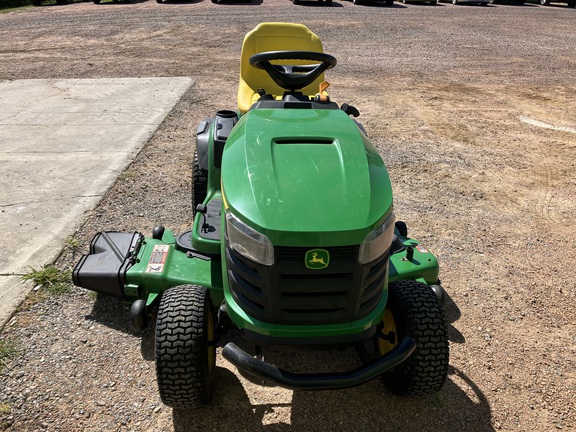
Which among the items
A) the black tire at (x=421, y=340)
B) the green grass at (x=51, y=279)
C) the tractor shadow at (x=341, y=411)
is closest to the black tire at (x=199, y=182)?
the green grass at (x=51, y=279)

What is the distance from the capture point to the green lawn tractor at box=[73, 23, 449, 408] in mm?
1990

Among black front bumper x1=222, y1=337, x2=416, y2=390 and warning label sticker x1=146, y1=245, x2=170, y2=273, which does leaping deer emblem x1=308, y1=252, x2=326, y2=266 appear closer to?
black front bumper x1=222, y1=337, x2=416, y2=390

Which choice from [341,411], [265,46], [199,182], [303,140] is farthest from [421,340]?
[265,46]

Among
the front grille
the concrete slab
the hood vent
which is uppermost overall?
the hood vent

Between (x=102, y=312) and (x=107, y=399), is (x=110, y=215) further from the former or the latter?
(x=107, y=399)

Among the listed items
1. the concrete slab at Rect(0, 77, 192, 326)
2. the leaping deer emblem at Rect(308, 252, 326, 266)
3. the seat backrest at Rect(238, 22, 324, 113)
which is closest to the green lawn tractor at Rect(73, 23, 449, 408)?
the leaping deer emblem at Rect(308, 252, 326, 266)

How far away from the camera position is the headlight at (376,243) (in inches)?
79.1

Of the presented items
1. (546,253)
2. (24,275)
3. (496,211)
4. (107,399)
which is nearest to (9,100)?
(24,275)

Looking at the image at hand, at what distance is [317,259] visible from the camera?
1.97m

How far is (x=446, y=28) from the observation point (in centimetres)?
1485

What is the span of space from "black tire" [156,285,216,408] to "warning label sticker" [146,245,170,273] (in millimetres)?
485

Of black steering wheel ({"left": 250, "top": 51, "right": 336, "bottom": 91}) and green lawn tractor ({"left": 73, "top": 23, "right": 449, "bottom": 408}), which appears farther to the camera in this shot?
black steering wheel ({"left": 250, "top": 51, "right": 336, "bottom": 91})

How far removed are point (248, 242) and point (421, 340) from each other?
0.98 m

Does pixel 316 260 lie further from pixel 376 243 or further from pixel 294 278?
pixel 376 243
